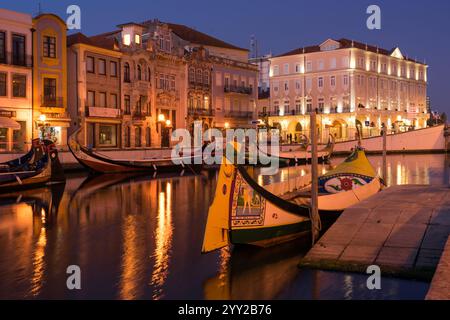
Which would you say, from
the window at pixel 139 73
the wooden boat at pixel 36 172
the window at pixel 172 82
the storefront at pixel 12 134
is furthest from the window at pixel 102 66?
the wooden boat at pixel 36 172

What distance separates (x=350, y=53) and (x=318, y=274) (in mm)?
57618

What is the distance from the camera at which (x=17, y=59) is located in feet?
106

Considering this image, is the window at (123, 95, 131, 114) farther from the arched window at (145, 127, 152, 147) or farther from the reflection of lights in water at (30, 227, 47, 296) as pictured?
the reflection of lights in water at (30, 227, 47, 296)

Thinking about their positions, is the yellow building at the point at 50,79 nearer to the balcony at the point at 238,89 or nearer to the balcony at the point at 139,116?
the balcony at the point at 139,116

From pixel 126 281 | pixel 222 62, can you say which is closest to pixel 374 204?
pixel 126 281

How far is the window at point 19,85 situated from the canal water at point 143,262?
53.8 feet

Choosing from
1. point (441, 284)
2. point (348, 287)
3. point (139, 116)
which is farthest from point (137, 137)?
point (441, 284)

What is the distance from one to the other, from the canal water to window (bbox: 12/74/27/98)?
1638cm

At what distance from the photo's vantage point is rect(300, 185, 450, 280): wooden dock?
868cm

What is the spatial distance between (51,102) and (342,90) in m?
39.7

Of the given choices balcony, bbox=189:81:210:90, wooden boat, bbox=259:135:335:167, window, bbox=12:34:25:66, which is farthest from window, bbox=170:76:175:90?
window, bbox=12:34:25:66

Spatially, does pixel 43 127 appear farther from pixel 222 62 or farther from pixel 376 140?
pixel 376 140

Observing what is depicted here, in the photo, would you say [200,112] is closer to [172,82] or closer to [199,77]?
[199,77]

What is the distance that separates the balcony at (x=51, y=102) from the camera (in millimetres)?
33438
